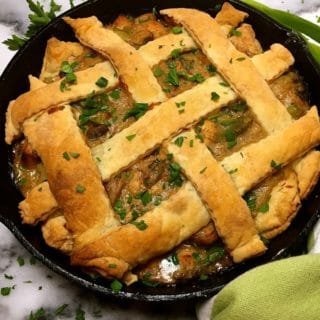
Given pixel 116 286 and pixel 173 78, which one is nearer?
pixel 116 286

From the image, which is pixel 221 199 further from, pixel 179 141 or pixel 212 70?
pixel 212 70

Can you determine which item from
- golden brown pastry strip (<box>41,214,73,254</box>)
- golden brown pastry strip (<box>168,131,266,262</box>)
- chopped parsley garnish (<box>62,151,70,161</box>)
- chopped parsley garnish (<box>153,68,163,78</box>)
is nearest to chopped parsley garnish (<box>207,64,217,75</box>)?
chopped parsley garnish (<box>153,68,163,78</box>)

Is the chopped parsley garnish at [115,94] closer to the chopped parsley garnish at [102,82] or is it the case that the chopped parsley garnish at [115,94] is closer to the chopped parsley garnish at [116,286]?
the chopped parsley garnish at [102,82]

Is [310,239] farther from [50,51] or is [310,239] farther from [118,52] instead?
[50,51]

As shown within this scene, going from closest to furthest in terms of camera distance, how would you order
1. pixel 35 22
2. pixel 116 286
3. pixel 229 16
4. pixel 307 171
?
pixel 116 286 → pixel 307 171 → pixel 229 16 → pixel 35 22

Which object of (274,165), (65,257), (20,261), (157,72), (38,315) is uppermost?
(157,72)

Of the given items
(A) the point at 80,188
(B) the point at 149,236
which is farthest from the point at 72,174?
(B) the point at 149,236

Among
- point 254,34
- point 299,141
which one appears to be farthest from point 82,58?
point 299,141

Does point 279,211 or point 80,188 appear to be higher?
point 80,188

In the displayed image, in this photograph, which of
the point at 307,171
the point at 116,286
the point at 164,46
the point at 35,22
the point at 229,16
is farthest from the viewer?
the point at 35,22
